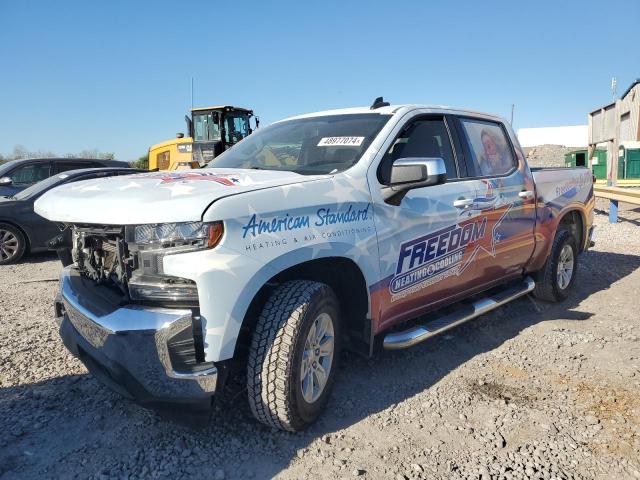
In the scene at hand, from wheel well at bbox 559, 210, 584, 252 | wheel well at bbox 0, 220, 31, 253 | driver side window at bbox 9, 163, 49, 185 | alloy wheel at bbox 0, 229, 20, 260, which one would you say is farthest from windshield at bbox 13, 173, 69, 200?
wheel well at bbox 559, 210, 584, 252

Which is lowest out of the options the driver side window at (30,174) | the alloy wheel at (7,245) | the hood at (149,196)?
the alloy wheel at (7,245)

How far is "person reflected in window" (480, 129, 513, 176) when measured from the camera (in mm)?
4258

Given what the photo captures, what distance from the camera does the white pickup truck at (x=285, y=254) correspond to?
7.69ft

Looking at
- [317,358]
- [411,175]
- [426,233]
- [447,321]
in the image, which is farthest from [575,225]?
[317,358]

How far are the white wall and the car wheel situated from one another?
A: 63.4m

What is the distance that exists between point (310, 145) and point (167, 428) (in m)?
2.06

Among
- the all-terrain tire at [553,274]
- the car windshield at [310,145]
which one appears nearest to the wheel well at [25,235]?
the car windshield at [310,145]

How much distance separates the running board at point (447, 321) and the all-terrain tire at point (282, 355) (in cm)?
77

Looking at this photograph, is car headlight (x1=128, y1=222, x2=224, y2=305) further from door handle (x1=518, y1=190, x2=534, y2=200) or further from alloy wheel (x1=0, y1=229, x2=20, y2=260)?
alloy wheel (x1=0, y1=229, x2=20, y2=260)

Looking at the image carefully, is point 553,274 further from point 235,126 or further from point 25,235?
point 235,126

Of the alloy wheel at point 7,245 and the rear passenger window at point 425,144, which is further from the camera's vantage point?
the alloy wheel at point 7,245

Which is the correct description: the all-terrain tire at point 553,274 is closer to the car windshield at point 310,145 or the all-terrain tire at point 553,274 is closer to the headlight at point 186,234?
the car windshield at point 310,145

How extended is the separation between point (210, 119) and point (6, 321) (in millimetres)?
10722

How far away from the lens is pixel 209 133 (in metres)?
14.8
